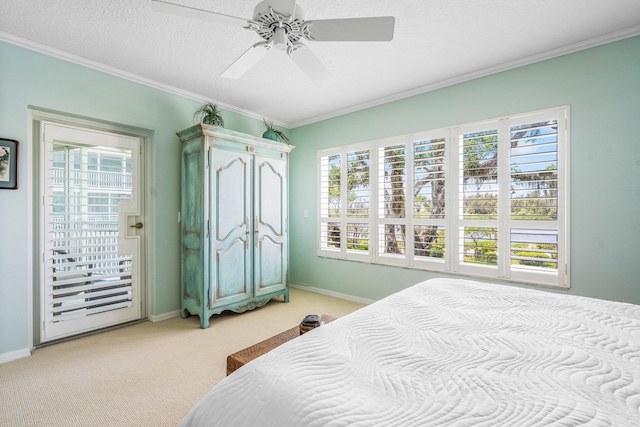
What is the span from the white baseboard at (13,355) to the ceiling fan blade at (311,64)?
313cm

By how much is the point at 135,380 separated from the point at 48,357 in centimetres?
96

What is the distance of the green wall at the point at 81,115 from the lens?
7.54 feet

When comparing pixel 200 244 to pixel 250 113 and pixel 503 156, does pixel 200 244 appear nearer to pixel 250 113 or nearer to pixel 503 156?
pixel 250 113

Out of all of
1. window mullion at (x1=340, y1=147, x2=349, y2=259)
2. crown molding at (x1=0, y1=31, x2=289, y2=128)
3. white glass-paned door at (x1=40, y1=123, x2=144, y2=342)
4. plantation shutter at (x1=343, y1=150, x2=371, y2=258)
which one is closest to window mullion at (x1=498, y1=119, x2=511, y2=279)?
plantation shutter at (x1=343, y1=150, x2=371, y2=258)

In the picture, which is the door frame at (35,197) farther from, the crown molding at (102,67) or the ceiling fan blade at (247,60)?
the ceiling fan blade at (247,60)

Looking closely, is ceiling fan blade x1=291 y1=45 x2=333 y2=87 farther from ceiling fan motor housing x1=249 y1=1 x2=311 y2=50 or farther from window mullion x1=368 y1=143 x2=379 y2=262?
window mullion x1=368 y1=143 x2=379 y2=262

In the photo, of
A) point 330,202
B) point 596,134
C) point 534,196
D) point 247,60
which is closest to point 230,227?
point 330,202

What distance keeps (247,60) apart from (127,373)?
2400 millimetres

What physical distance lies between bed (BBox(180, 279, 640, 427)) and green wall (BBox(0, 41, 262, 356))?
252 cm

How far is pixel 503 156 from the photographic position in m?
2.77

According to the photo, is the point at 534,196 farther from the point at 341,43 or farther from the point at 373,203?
the point at 341,43

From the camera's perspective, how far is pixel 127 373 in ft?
6.98

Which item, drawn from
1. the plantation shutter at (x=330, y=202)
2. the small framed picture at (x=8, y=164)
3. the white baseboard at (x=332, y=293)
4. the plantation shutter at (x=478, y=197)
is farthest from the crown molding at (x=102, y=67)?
the plantation shutter at (x=478, y=197)

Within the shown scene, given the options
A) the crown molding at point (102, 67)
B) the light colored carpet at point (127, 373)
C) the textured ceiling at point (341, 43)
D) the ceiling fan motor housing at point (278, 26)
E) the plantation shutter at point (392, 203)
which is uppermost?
the textured ceiling at point (341, 43)
